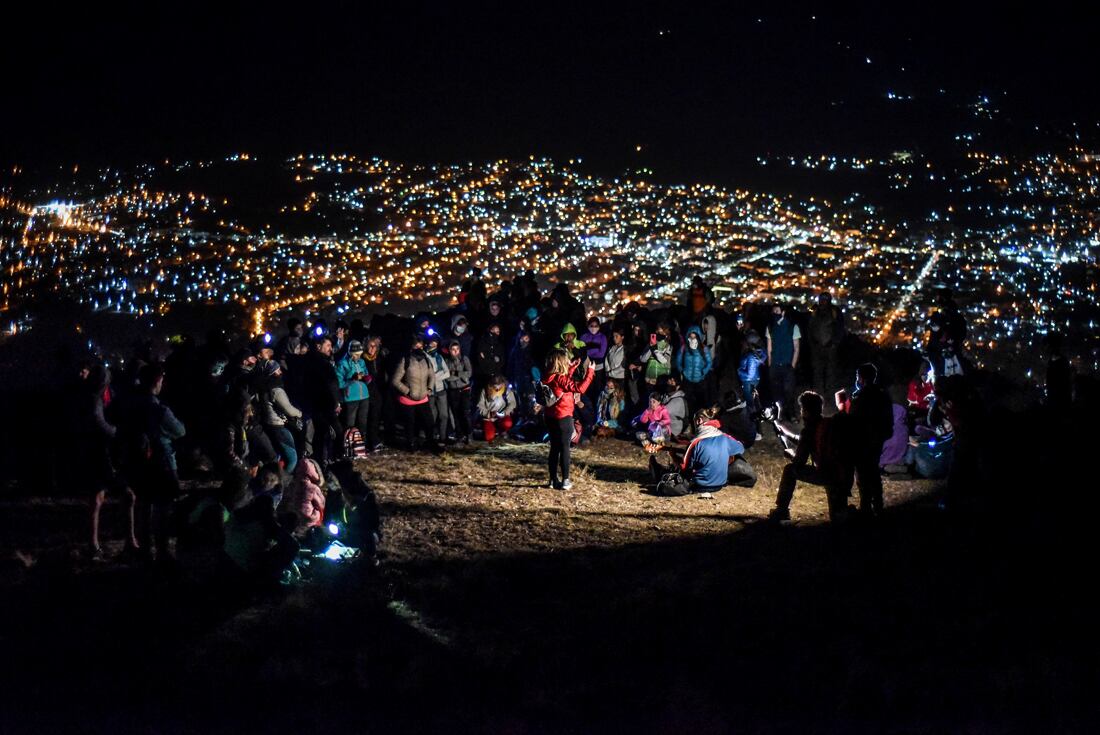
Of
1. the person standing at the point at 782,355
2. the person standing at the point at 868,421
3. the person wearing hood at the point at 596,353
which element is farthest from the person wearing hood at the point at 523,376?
the person standing at the point at 868,421

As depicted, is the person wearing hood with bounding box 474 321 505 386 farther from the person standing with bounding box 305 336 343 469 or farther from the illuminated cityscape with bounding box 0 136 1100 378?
the illuminated cityscape with bounding box 0 136 1100 378

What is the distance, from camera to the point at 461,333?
14.6 meters

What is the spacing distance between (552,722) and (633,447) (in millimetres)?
8214

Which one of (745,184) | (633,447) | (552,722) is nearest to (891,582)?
(552,722)

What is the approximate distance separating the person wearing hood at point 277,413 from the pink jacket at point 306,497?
2.20 m

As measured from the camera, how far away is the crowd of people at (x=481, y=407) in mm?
9039

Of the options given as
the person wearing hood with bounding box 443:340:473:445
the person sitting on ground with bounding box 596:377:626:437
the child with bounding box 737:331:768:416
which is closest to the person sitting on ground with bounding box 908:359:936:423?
the child with bounding box 737:331:768:416

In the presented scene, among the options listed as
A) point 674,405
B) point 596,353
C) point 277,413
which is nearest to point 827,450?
point 674,405

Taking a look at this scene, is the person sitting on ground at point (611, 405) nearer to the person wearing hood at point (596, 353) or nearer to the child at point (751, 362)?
the person wearing hood at point (596, 353)

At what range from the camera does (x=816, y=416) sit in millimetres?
9594

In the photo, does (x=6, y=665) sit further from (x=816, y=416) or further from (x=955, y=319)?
(x=955, y=319)

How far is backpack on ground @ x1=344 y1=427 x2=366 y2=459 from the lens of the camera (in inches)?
503

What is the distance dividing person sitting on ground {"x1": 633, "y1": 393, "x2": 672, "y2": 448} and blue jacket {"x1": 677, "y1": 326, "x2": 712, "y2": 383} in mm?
812

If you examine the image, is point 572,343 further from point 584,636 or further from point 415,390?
point 584,636
